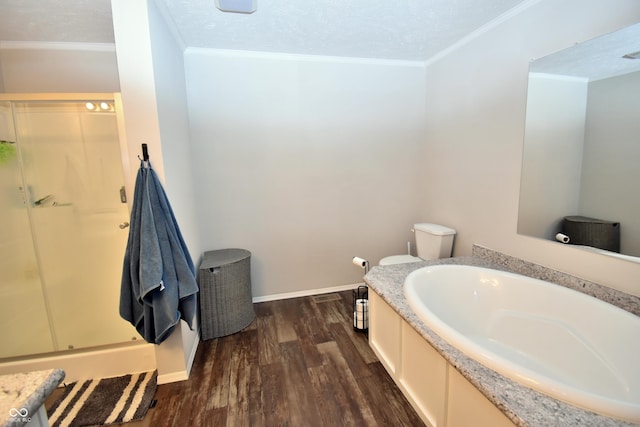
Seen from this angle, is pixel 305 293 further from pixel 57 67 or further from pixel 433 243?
pixel 57 67

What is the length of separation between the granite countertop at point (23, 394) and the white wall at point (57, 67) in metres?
2.42

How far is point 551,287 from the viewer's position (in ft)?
5.08

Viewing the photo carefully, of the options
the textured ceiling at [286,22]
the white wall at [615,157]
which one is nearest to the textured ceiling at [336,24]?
the textured ceiling at [286,22]

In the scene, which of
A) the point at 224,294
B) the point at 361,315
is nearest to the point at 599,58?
the point at 361,315

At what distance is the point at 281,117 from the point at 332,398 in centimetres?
227

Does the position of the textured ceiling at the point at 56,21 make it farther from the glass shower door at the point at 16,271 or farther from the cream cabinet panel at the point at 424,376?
the cream cabinet panel at the point at 424,376

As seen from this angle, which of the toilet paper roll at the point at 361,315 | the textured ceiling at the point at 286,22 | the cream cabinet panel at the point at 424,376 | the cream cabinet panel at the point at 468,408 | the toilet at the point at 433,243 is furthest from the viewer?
the toilet at the point at 433,243

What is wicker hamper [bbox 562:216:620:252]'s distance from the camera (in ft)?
4.65

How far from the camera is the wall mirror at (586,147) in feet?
4.40

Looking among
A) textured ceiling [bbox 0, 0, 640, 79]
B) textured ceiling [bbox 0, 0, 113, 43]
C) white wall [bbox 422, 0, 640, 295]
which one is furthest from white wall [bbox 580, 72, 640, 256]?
textured ceiling [bbox 0, 0, 113, 43]

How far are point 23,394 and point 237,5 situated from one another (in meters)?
1.99

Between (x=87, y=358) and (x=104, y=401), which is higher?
(x=87, y=358)

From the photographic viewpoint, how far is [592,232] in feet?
4.96

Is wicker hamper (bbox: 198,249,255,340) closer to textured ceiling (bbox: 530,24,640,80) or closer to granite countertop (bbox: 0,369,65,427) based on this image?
granite countertop (bbox: 0,369,65,427)
